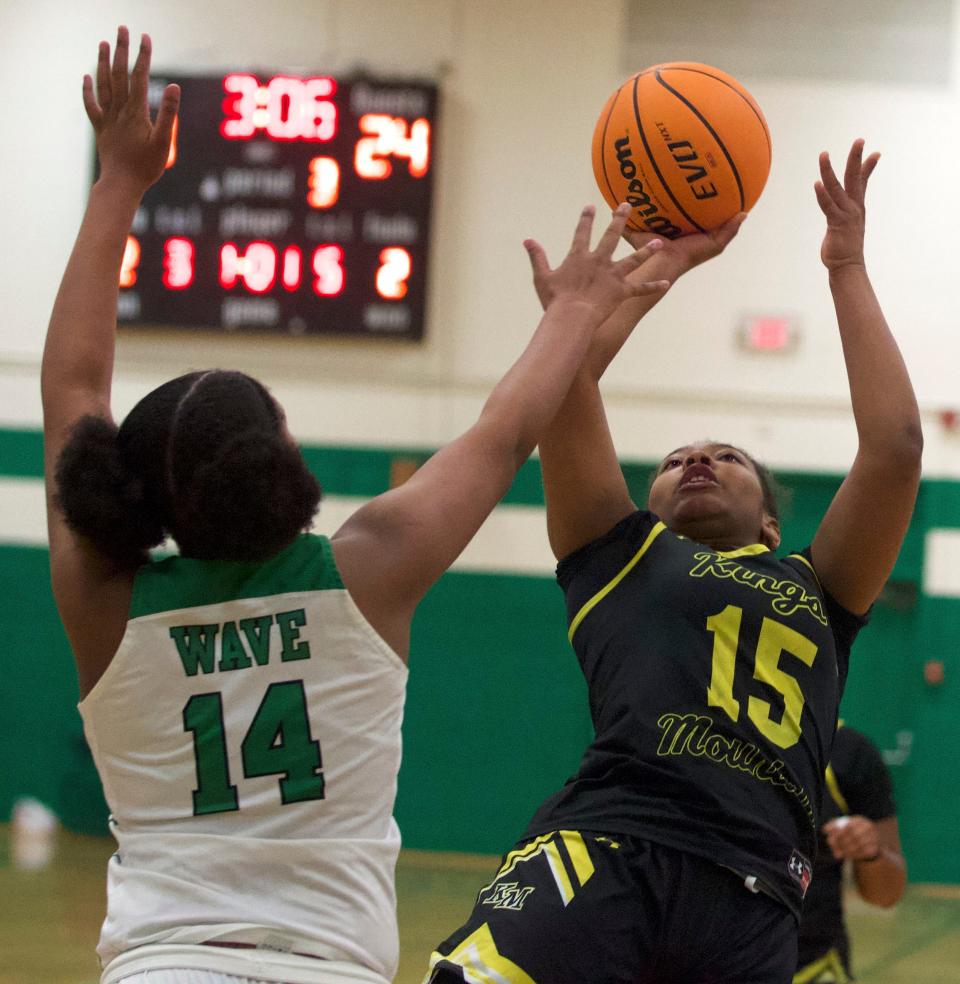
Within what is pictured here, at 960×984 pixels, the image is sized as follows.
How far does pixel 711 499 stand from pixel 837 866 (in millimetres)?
1314

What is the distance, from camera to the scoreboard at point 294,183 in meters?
6.63

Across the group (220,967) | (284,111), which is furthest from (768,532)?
(284,111)

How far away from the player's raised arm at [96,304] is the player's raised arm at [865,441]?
1.19 meters

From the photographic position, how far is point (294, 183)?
6.63 m

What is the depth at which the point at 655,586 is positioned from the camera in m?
2.27

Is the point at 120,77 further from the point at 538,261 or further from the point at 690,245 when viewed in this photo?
the point at 690,245

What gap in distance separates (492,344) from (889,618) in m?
2.57

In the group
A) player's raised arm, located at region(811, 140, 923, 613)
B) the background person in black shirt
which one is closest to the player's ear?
player's raised arm, located at region(811, 140, 923, 613)

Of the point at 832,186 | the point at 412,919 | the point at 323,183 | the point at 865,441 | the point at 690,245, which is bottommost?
the point at 412,919

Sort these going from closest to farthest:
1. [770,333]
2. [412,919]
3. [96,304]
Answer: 1. [96,304]
2. [412,919]
3. [770,333]

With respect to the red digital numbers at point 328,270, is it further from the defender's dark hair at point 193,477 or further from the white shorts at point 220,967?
the white shorts at point 220,967

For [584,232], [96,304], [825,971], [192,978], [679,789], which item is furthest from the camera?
[825,971]

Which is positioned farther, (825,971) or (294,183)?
(294,183)

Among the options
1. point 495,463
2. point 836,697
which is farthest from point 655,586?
point 495,463
